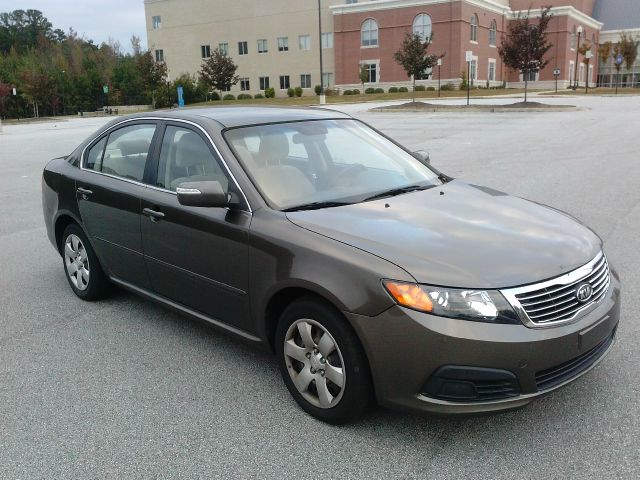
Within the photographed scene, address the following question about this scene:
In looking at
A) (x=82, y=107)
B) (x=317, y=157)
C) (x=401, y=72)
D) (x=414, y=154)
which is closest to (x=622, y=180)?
(x=414, y=154)

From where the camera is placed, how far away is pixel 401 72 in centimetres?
6825

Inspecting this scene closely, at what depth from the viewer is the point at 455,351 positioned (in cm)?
282

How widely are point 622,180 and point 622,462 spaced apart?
8662 mm

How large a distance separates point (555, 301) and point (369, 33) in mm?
71193

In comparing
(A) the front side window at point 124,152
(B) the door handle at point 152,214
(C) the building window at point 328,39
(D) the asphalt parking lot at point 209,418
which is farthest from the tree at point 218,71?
(B) the door handle at point 152,214

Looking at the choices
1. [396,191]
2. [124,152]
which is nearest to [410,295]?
[396,191]

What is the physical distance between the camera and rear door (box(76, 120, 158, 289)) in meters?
4.57

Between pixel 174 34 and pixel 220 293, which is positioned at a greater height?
pixel 174 34

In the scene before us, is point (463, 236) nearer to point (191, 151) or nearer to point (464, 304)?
point (464, 304)

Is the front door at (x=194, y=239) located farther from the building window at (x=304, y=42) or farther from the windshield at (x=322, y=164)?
the building window at (x=304, y=42)

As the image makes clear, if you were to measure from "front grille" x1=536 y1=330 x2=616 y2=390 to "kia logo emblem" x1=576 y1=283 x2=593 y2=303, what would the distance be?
0.27 metres

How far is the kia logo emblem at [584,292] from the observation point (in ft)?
10.1

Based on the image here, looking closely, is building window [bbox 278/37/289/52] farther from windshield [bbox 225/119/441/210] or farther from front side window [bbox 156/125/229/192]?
front side window [bbox 156/125/229/192]

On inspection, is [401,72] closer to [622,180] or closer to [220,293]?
[622,180]
